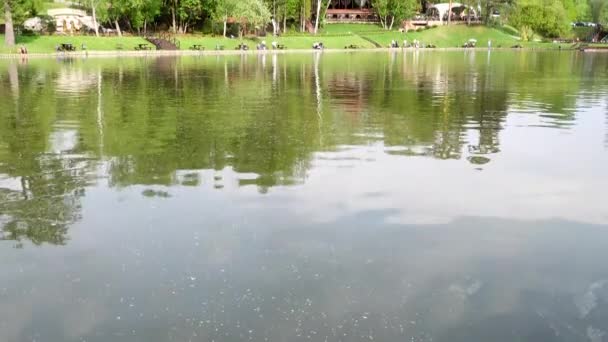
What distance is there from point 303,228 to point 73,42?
6483cm

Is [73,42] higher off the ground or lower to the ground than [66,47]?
higher

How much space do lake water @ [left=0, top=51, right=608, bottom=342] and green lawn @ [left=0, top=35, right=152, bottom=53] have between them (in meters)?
49.6

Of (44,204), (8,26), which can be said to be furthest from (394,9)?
(44,204)

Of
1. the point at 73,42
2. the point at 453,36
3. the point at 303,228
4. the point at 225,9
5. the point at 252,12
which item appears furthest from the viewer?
the point at 453,36

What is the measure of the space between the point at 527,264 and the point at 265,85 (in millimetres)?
24936

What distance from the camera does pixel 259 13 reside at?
85.1 meters

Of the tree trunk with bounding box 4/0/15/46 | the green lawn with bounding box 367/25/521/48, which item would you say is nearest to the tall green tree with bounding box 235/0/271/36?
the green lawn with bounding box 367/25/521/48

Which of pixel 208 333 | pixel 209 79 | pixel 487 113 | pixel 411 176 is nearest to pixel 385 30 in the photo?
pixel 209 79

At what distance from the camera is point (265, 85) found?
104ft

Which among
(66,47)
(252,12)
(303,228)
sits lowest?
(303,228)

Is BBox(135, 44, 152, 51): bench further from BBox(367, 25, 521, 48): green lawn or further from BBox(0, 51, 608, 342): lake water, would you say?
BBox(0, 51, 608, 342): lake water

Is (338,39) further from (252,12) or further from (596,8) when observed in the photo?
(596,8)

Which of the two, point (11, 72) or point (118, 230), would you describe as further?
point (11, 72)

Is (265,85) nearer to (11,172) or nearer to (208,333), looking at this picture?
(11,172)
